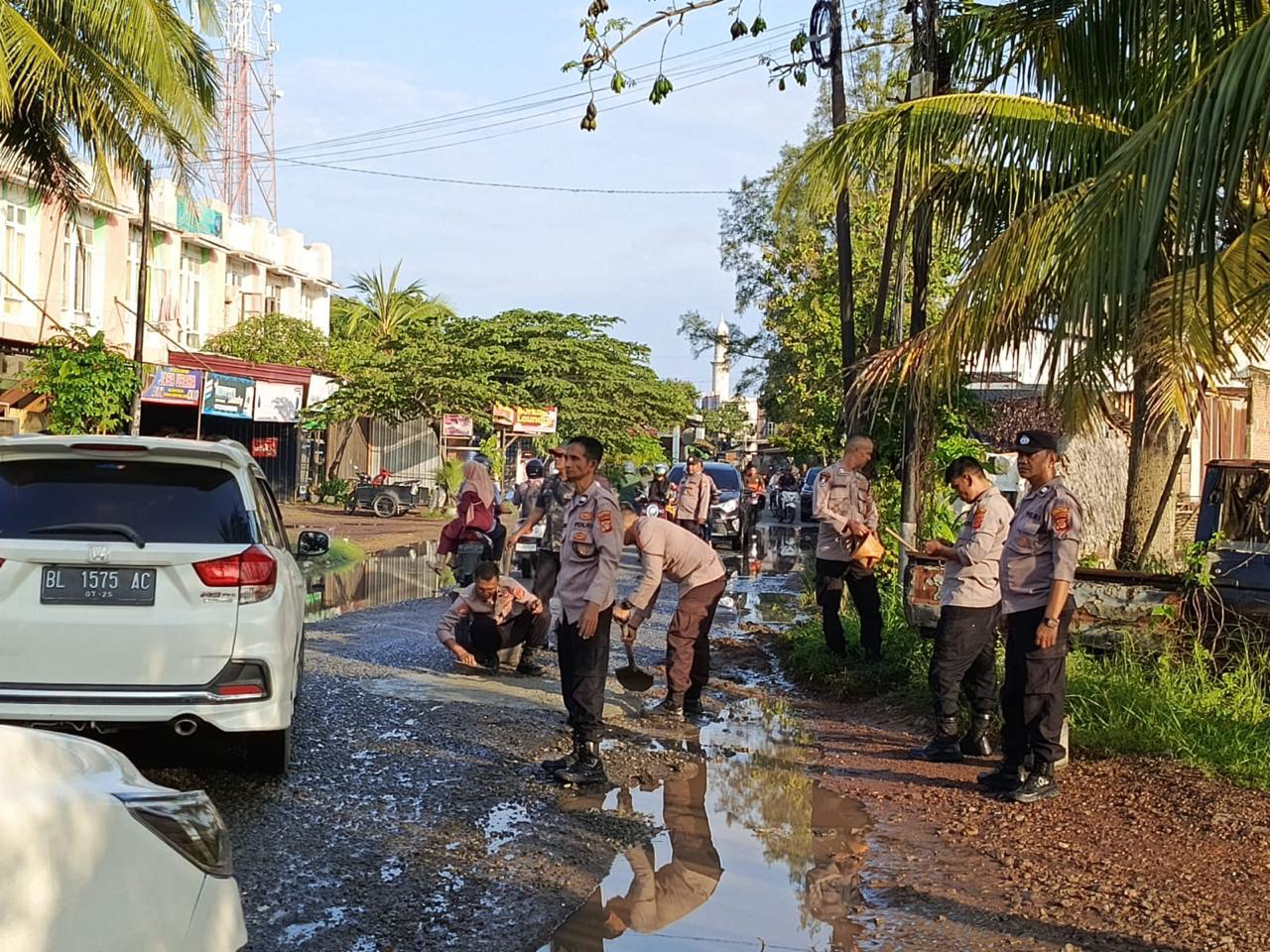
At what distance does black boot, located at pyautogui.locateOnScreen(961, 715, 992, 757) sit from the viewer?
25.3 ft

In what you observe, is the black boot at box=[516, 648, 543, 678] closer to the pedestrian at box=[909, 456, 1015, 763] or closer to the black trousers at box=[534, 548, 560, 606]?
the black trousers at box=[534, 548, 560, 606]

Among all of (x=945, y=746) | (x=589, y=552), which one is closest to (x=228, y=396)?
(x=589, y=552)

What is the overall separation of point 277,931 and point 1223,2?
20.7 feet

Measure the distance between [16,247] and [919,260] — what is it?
75.1ft

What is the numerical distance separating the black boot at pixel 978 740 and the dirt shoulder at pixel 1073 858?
132 mm

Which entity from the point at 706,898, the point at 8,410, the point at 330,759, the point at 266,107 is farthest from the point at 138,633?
the point at 266,107

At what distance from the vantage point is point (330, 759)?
284 inches

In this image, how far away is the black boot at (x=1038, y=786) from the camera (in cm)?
669

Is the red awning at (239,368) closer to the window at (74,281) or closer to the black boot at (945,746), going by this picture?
the window at (74,281)

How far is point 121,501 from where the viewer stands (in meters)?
6.11

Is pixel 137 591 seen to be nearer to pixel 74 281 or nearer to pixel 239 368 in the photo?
pixel 239 368

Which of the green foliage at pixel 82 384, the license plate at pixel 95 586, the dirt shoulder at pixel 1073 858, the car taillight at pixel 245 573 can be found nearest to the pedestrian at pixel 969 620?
the dirt shoulder at pixel 1073 858

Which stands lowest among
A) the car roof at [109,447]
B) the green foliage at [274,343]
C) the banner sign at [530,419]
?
the car roof at [109,447]

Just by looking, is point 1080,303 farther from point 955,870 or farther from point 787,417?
point 787,417
